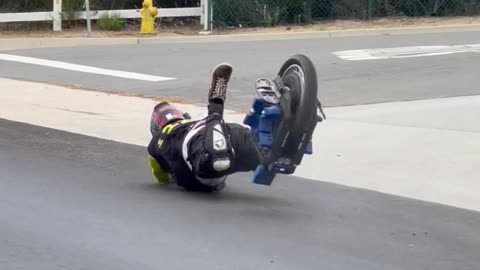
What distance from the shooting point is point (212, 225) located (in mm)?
6773

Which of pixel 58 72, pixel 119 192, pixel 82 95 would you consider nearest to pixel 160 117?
pixel 119 192

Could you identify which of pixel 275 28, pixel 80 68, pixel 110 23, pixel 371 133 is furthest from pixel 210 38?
pixel 371 133

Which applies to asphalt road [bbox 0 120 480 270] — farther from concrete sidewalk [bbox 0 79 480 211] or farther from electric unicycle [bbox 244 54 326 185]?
concrete sidewalk [bbox 0 79 480 211]

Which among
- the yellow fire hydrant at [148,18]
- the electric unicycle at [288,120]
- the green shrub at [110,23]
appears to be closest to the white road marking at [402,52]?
the yellow fire hydrant at [148,18]

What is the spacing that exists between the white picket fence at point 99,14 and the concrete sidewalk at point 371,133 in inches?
298

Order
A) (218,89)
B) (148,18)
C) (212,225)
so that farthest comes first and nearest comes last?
(148,18) → (218,89) → (212,225)

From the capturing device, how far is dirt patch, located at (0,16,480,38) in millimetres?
21516

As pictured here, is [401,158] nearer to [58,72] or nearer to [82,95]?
[82,95]

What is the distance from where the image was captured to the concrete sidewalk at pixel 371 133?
857 cm

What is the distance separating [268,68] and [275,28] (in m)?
6.58

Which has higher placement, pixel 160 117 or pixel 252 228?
pixel 160 117

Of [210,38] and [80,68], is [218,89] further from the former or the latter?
[210,38]

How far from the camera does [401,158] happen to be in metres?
9.41

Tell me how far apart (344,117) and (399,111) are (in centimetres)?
76
